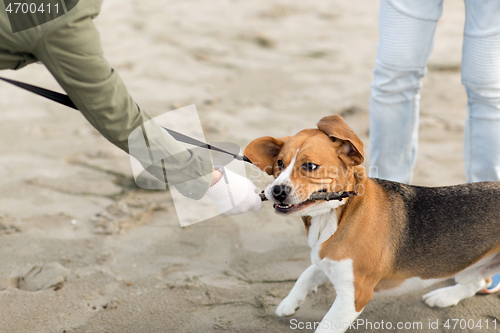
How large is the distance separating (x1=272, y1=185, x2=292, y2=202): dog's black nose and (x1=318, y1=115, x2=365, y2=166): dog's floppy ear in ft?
1.23

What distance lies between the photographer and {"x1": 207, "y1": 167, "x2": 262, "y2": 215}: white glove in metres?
2.80

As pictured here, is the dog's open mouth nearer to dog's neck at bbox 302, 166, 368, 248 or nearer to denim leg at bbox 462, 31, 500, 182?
dog's neck at bbox 302, 166, 368, 248

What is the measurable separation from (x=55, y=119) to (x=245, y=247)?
9.74 feet

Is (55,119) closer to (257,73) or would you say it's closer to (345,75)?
(257,73)

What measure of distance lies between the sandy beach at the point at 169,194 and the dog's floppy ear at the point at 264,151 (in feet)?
3.31

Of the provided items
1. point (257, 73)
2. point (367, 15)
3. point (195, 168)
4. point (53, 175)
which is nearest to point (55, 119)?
point (53, 175)

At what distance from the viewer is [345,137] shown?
254cm

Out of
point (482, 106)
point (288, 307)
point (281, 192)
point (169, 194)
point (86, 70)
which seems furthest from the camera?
point (169, 194)

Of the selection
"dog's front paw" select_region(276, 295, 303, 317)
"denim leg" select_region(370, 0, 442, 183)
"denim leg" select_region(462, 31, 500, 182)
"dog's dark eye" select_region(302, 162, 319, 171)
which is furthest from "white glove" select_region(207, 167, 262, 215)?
"denim leg" select_region(462, 31, 500, 182)

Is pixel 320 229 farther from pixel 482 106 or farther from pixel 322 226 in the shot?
pixel 482 106

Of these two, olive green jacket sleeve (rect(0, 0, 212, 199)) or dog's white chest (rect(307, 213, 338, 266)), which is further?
dog's white chest (rect(307, 213, 338, 266))

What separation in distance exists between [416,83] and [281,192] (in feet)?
5.36

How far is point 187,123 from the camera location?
4.31 metres

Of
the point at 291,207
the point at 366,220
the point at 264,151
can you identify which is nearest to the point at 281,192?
the point at 291,207
